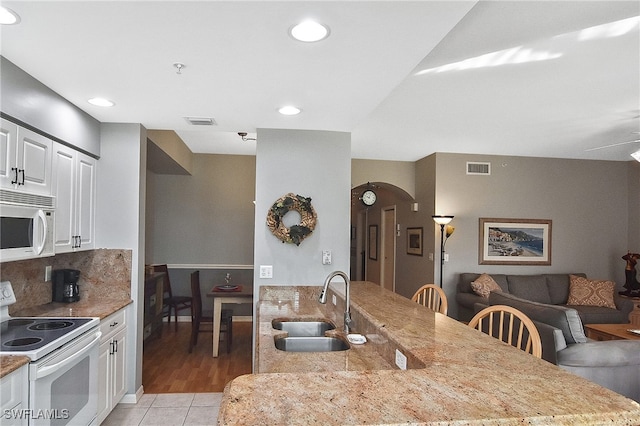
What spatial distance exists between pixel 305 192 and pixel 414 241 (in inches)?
143

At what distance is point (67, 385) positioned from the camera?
7.86 ft

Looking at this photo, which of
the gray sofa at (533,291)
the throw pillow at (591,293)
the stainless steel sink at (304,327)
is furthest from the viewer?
the throw pillow at (591,293)

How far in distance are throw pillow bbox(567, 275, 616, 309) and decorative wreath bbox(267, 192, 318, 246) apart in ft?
14.5

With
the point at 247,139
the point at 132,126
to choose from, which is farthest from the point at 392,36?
the point at 247,139

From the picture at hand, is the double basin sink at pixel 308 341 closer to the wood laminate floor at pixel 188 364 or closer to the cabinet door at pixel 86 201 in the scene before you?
the wood laminate floor at pixel 188 364

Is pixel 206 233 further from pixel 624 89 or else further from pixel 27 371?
pixel 624 89

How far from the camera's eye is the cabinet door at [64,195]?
285 cm

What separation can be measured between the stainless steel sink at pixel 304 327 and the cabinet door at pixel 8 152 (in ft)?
5.72

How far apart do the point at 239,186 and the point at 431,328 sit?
544cm

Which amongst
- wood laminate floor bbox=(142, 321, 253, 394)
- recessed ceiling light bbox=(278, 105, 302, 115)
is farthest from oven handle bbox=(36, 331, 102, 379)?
recessed ceiling light bbox=(278, 105, 302, 115)

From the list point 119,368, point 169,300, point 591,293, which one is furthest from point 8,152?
point 591,293

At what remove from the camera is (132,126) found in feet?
11.7

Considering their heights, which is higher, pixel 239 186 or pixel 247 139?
pixel 247 139

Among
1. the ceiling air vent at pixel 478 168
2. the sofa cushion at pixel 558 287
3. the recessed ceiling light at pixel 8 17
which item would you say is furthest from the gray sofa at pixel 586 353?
the recessed ceiling light at pixel 8 17
